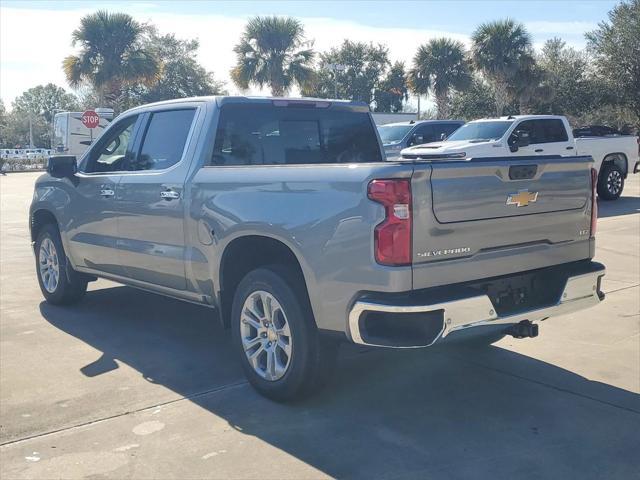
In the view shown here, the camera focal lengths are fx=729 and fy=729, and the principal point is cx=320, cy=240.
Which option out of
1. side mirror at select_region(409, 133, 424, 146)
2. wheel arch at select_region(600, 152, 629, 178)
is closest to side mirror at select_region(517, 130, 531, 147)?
wheel arch at select_region(600, 152, 629, 178)

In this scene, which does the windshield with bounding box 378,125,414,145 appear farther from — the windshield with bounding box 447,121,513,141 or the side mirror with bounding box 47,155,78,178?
the side mirror with bounding box 47,155,78,178

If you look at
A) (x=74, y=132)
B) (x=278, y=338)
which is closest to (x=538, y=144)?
(x=278, y=338)

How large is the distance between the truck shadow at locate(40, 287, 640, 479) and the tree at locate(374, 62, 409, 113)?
6125 centimetres

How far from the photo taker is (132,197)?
5793 millimetres

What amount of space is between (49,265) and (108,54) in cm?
2868

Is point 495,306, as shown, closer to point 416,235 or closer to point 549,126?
point 416,235

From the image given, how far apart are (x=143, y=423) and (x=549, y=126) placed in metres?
13.4

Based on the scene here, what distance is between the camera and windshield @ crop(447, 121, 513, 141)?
15297 mm

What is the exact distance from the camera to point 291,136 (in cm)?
575

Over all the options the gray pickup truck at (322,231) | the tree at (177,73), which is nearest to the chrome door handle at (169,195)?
the gray pickup truck at (322,231)

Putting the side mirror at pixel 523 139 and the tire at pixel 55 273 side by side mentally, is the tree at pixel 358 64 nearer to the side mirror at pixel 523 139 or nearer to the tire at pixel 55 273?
the side mirror at pixel 523 139

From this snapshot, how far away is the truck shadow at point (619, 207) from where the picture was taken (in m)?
14.7

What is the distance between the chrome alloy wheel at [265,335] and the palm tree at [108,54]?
31349mm

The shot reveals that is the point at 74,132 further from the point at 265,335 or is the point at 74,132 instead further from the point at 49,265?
the point at 265,335
